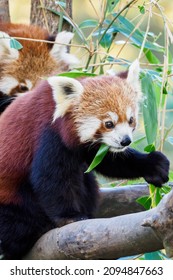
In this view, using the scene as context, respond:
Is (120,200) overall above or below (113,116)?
below

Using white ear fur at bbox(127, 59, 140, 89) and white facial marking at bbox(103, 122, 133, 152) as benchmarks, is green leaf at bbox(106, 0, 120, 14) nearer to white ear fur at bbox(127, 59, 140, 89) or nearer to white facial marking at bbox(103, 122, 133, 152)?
white ear fur at bbox(127, 59, 140, 89)

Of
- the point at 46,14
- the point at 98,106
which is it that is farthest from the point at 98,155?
the point at 46,14

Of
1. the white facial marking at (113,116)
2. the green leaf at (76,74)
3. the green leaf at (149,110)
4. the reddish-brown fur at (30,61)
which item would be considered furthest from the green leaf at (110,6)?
the white facial marking at (113,116)

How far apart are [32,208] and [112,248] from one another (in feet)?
2.90

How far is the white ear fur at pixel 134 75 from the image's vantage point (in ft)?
10.6

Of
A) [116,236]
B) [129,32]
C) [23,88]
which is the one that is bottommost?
[23,88]

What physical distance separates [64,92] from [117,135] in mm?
366

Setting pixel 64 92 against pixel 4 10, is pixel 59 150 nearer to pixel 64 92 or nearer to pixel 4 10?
pixel 64 92

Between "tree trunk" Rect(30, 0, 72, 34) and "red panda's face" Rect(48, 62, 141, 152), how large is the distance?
126cm

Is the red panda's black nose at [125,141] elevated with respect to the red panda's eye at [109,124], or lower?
lower

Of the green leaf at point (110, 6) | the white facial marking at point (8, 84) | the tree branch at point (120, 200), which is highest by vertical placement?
the green leaf at point (110, 6)

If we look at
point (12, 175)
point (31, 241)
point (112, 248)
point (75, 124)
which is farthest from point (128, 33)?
point (112, 248)

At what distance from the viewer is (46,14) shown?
4.40m

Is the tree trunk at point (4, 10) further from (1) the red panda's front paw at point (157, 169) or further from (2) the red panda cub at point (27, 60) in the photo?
(1) the red panda's front paw at point (157, 169)
